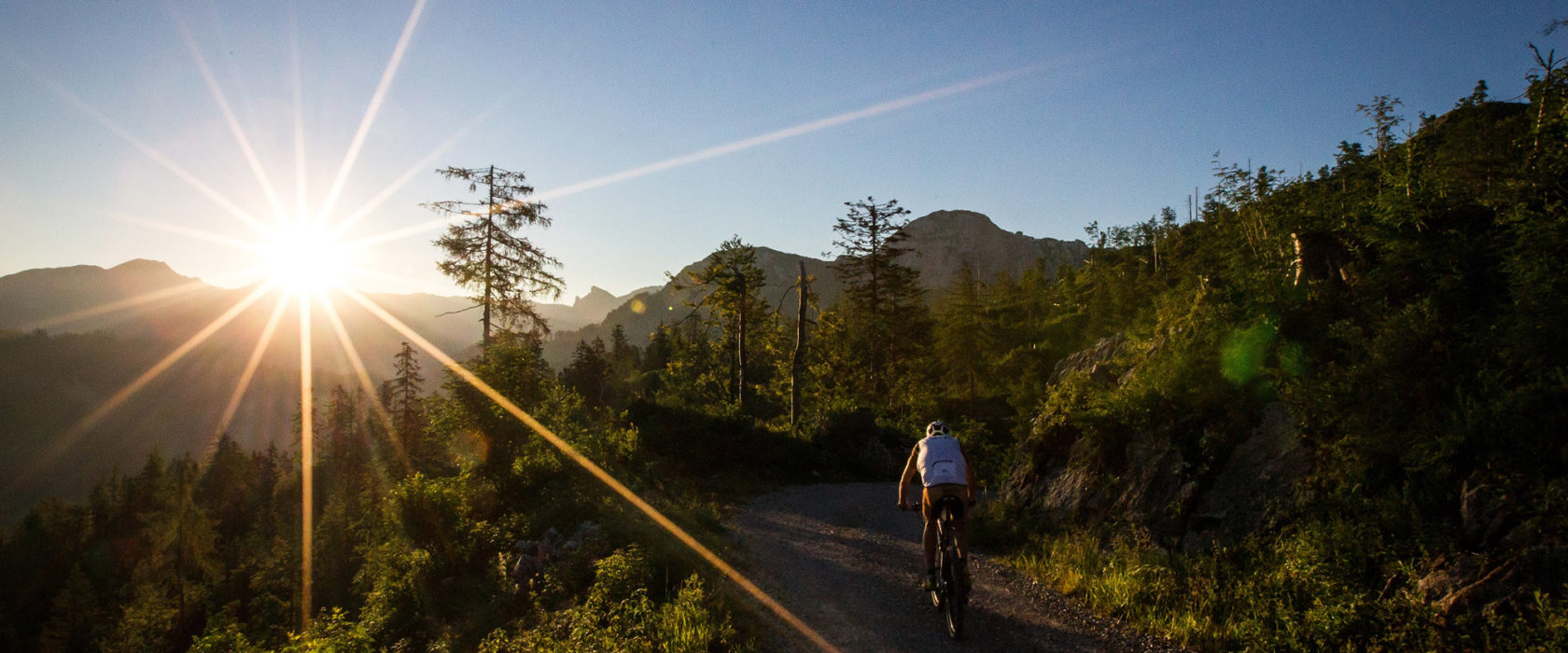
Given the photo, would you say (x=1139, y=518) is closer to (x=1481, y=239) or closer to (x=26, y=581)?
(x=1481, y=239)

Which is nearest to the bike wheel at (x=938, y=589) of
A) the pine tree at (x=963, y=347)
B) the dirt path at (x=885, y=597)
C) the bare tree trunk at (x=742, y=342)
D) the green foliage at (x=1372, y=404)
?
the dirt path at (x=885, y=597)

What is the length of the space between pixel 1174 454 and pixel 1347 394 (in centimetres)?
214

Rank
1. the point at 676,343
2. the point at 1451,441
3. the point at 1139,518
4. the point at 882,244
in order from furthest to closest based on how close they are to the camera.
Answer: the point at 882,244
the point at 676,343
the point at 1139,518
the point at 1451,441

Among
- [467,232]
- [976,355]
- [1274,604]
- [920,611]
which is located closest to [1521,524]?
[1274,604]

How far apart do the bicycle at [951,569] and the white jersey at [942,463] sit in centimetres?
21

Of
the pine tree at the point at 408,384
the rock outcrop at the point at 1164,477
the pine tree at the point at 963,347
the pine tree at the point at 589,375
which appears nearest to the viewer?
the rock outcrop at the point at 1164,477

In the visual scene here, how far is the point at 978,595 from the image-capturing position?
7660 mm

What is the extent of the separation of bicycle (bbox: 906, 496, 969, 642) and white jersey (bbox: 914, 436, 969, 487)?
208mm

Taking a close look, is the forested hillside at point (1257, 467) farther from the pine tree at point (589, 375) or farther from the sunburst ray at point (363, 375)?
the pine tree at point (589, 375)

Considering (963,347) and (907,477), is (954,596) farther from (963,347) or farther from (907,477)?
(963,347)

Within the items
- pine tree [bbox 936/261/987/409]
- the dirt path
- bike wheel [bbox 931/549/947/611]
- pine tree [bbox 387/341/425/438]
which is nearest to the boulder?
the dirt path

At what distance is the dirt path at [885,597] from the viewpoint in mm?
6422

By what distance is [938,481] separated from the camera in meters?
6.66

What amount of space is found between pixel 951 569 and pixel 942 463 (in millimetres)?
1068
